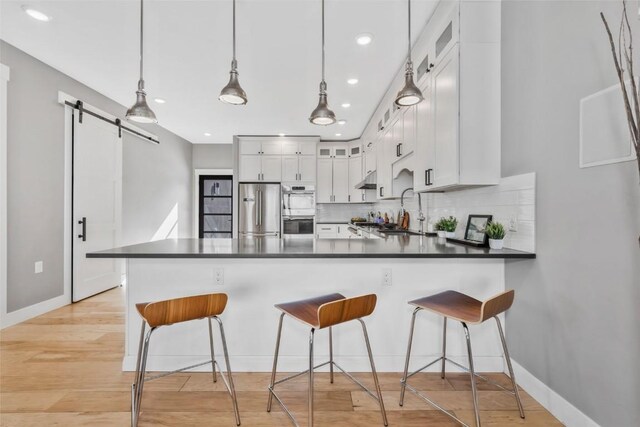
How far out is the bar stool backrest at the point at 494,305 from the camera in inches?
55.2

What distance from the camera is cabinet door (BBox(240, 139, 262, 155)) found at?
243 inches

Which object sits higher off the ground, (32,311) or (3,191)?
(3,191)

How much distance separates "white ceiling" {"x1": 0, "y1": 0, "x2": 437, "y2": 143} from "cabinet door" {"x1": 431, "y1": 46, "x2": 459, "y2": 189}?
0.56 m

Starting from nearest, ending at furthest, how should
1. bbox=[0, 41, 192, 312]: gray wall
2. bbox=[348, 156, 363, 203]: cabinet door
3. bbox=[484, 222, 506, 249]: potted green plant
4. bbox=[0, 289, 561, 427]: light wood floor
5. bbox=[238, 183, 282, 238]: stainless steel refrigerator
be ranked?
bbox=[0, 289, 561, 427]: light wood floor, bbox=[484, 222, 506, 249]: potted green plant, bbox=[0, 41, 192, 312]: gray wall, bbox=[238, 183, 282, 238]: stainless steel refrigerator, bbox=[348, 156, 363, 203]: cabinet door

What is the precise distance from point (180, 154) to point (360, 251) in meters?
5.79

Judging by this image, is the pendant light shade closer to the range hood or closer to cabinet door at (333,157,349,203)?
the range hood

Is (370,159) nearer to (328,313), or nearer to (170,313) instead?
(328,313)

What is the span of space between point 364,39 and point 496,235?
203cm

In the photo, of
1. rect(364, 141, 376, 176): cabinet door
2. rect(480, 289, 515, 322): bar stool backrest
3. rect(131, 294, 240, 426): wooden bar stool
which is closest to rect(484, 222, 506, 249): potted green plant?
rect(480, 289, 515, 322): bar stool backrest

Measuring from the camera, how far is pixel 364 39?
280 cm

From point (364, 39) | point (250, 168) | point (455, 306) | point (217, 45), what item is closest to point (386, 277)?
point (455, 306)

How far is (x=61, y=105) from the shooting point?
353 cm

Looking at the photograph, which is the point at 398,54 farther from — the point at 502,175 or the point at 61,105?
the point at 61,105

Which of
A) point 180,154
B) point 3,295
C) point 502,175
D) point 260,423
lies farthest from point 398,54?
point 180,154
